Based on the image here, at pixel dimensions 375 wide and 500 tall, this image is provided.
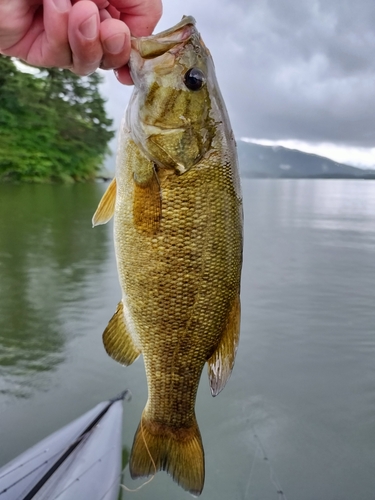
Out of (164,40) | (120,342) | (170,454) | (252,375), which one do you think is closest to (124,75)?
(164,40)

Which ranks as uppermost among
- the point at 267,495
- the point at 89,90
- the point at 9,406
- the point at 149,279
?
the point at 89,90

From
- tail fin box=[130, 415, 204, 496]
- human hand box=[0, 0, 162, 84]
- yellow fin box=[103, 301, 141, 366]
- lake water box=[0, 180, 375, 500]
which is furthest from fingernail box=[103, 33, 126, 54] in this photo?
lake water box=[0, 180, 375, 500]

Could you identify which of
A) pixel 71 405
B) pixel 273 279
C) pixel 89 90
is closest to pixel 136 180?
pixel 71 405

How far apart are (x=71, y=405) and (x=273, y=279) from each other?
181 inches

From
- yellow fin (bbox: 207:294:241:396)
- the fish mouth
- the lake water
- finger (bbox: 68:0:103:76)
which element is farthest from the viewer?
the lake water

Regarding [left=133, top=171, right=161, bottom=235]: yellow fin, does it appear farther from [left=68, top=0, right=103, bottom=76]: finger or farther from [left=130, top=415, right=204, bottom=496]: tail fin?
[left=130, top=415, right=204, bottom=496]: tail fin

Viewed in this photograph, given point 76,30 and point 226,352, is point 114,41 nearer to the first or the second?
point 76,30

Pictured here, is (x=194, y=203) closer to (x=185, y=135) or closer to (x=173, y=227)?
(x=173, y=227)

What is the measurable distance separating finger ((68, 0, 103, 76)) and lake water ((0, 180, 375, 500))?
2.52 m

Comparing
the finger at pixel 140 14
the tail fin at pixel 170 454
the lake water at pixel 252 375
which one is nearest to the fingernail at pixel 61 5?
the finger at pixel 140 14

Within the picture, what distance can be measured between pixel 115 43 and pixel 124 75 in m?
0.24

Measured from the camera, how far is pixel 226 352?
1.47 meters

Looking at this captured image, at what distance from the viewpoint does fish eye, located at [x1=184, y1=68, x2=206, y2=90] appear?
1.38 m

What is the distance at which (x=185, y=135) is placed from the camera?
54.7 inches
